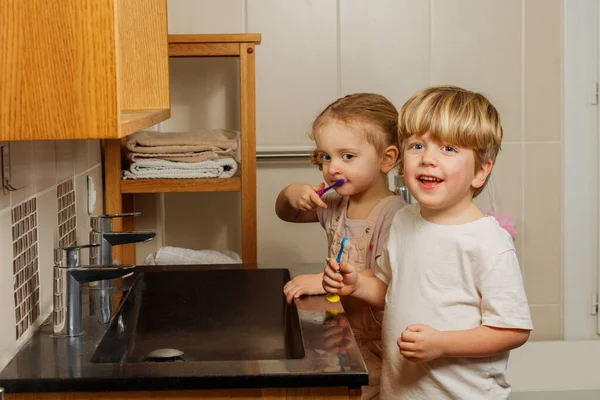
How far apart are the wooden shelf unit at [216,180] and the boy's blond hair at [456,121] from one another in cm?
A: 63

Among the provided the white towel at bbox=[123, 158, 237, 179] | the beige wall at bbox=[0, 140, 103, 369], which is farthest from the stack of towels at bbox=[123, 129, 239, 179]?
the beige wall at bbox=[0, 140, 103, 369]

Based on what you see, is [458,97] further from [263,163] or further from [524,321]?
[263,163]

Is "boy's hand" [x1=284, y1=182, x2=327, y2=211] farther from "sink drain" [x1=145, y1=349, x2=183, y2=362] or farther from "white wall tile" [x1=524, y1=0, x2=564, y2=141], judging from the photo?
"white wall tile" [x1=524, y1=0, x2=564, y2=141]

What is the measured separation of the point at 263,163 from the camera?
2.51 m

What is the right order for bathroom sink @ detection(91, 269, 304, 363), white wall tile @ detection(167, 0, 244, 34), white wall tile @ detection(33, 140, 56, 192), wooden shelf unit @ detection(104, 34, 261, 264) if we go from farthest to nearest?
white wall tile @ detection(167, 0, 244, 34), wooden shelf unit @ detection(104, 34, 261, 264), bathroom sink @ detection(91, 269, 304, 363), white wall tile @ detection(33, 140, 56, 192)

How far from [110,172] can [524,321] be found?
1.04 meters

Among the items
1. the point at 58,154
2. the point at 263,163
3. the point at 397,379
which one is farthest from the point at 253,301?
the point at 263,163

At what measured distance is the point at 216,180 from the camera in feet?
6.73

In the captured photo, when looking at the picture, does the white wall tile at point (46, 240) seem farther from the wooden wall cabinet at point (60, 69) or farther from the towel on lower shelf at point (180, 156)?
the towel on lower shelf at point (180, 156)

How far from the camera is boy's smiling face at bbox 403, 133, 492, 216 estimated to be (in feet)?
4.76

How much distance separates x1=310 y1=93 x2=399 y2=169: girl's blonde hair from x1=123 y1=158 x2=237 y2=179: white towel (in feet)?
1.12

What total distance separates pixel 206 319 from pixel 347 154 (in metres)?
0.43

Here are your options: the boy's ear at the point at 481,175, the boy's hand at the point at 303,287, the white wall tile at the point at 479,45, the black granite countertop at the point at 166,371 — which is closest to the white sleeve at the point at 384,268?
the boy's hand at the point at 303,287

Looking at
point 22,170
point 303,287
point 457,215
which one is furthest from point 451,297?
point 22,170
